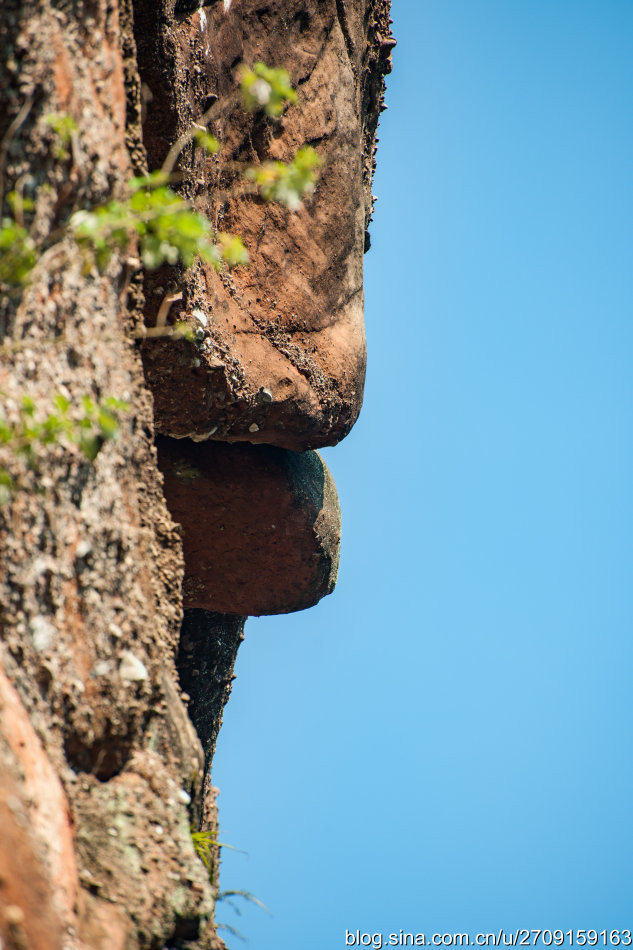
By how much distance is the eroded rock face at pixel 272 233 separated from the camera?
3900 millimetres

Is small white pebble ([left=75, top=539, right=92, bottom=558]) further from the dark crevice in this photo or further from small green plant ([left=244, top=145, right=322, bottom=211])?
the dark crevice

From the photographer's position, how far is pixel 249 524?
5375 millimetres

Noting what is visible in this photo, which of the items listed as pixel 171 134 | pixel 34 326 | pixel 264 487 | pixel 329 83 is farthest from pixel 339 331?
pixel 34 326

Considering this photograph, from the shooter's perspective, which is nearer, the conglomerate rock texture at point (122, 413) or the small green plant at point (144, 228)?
the small green plant at point (144, 228)

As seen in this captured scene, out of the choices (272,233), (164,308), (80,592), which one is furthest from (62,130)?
(272,233)

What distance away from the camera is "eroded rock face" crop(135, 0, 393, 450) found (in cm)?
390

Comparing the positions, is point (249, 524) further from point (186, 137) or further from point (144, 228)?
point (144, 228)

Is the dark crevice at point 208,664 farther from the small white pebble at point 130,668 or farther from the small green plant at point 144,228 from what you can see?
the small green plant at point 144,228

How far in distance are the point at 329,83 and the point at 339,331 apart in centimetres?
142

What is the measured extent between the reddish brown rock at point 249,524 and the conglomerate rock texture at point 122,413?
0.50 metres

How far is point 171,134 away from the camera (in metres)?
3.64

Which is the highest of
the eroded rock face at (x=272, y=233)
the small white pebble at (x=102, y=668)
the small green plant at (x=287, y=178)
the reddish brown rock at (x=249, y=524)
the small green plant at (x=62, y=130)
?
the eroded rock face at (x=272, y=233)

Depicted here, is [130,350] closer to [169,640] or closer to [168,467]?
[169,640]

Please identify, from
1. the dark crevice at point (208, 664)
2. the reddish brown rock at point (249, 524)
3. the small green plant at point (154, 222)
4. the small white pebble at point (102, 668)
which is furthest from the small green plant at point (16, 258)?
the dark crevice at point (208, 664)
